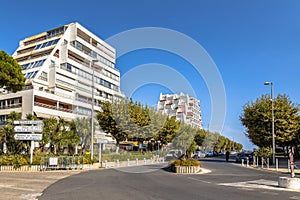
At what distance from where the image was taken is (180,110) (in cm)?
12219

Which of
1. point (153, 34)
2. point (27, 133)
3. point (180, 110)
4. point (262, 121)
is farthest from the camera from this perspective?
point (180, 110)

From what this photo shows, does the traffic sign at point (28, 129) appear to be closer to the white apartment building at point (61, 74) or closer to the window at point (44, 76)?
the white apartment building at point (61, 74)

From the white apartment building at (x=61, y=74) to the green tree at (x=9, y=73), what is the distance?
17.4 m

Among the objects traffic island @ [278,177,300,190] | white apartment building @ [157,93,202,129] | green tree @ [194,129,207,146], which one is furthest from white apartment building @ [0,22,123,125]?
white apartment building @ [157,93,202,129]

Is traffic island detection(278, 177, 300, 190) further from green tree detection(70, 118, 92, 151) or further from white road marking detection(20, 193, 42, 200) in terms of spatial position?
green tree detection(70, 118, 92, 151)

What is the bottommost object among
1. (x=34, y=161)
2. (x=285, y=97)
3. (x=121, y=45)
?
(x=34, y=161)

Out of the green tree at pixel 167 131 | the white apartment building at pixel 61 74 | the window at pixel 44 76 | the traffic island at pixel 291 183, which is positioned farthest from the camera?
the window at pixel 44 76

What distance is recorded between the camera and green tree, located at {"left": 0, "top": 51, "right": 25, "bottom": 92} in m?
22.4

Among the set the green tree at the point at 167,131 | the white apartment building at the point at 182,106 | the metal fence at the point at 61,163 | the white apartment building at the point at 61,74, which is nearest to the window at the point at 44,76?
the white apartment building at the point at 61,74

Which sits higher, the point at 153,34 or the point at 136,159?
the point at 153,34

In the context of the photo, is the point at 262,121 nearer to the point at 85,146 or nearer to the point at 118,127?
the point at 118,127

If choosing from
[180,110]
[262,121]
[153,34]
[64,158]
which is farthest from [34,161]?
[180,110]

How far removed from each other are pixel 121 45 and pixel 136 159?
16264mm

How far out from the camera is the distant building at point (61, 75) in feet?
143
